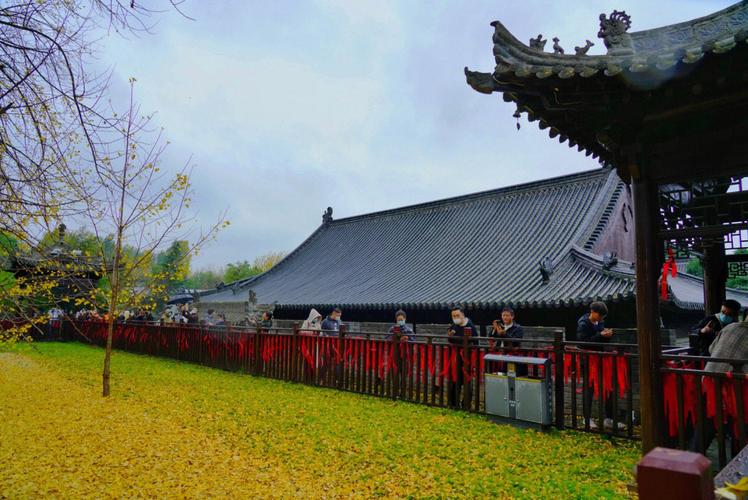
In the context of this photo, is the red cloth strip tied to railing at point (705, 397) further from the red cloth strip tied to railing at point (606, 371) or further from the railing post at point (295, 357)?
the railing post at point (295, 357)

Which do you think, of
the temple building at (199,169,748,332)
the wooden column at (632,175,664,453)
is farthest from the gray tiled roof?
the wooden column at (632,175,664,453)

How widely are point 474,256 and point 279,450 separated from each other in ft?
38.1

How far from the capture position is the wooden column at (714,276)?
778 centimetres

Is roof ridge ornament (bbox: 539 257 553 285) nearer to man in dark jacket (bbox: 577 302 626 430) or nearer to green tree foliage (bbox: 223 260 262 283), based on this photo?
man in dark jacket (bbox: 577 302 626 430)

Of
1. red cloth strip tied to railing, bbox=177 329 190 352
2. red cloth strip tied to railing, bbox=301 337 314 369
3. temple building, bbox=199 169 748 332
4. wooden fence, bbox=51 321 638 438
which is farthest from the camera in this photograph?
red cloth strip tied to railing, bbox=177 329 190 352

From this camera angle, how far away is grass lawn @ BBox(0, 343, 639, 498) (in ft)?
15.0

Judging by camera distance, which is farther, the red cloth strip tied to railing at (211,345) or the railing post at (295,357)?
the red cloth strip tied to railing at (211,345)

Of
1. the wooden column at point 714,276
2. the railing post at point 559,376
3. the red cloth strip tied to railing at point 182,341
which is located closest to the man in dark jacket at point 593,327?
the railing post at point 559,376

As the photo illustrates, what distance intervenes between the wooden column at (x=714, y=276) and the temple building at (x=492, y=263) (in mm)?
2023

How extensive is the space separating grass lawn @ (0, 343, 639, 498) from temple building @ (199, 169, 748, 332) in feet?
16.8

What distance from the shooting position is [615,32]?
4.73 metres

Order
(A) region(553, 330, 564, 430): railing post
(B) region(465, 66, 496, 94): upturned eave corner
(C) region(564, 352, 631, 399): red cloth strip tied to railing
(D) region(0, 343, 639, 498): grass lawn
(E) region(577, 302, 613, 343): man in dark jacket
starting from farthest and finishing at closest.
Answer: (E) region(577, 302, 613, 343): man in dark jacket → (A) region(553, 330, 564, 430): railing post → (C) region(564, 352, 631, 399): red cloth strip tied to railing → (D) region(0, 343, 639, 498): grass lawn → (B) region(465, 66, 496, 94): upturned eave corner

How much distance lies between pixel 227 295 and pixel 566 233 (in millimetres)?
16818

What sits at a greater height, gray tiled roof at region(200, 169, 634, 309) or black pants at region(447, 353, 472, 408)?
gray tiled roof at region(200, 169, 634, 309)
